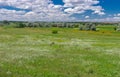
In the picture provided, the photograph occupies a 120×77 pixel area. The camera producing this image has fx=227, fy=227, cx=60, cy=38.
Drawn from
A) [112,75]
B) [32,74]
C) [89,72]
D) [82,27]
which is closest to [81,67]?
[89,72]

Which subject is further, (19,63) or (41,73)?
(19,63)

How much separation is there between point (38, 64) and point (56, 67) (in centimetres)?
200

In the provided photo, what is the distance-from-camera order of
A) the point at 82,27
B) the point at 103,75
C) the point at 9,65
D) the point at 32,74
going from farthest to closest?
the point at 82,27
the point at 9,65
the point at 103,75
the point at 32,74

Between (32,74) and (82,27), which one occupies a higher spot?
(32,74)

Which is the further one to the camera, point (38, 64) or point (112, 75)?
point (38, 64)

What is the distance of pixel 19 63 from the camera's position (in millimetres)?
20078

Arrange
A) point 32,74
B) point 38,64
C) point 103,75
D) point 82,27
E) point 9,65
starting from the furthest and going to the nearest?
point 82,27
point 38,64
point 9,65
point 103,75
point 32,74

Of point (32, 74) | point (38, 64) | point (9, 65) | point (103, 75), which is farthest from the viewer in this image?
point (38, 64)

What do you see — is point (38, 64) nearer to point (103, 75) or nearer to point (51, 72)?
point (51, 72)

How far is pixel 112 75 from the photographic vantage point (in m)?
A: 17.0

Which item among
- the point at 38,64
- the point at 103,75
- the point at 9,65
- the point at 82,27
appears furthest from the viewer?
the point at 82,27

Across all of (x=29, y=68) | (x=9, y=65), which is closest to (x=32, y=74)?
(x=29, y=68)

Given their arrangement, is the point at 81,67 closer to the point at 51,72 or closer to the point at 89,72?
the point at 89,72

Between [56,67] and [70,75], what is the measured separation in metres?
3.32
